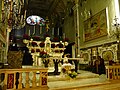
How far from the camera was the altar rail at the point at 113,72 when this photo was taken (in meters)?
5.09

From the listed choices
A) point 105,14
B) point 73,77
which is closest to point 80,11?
point 105,14

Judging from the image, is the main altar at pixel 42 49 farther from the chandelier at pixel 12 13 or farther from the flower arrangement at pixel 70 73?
the chandelier at pixel 12 13

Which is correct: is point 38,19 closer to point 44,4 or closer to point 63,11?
point 44,4

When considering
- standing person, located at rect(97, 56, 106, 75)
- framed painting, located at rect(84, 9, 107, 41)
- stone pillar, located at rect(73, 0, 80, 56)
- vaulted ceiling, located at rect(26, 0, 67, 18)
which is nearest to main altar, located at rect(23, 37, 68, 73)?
standing person, located at rect(97, 56, 106, 75)

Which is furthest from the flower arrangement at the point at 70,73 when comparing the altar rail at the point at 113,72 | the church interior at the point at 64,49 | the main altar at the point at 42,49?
the main altar at the point at 42,49

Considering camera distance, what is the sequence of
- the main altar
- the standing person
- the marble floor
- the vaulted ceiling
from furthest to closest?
1. the vaulted ceiling
2. the main altar
3. the standing person
4. the marble floor

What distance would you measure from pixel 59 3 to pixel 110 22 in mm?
7535

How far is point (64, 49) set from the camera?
8398 millimetres

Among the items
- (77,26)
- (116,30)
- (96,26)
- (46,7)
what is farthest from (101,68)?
(46,7)

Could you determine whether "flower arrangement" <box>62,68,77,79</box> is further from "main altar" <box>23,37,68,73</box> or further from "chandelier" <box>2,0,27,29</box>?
"chandelier" <box>2,0,27,29</box>

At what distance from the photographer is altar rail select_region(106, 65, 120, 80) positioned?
509cm

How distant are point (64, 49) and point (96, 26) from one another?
273cm

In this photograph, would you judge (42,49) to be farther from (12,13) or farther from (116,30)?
(116,30)

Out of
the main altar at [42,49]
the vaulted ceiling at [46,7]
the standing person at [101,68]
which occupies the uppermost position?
the vaulted ceiling at [46,7]
